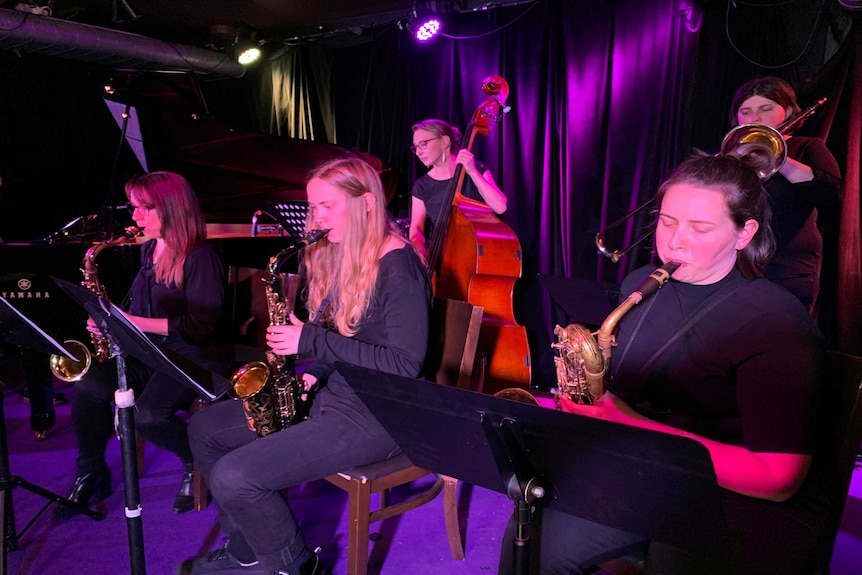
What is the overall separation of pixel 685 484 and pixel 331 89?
6162 millimetres

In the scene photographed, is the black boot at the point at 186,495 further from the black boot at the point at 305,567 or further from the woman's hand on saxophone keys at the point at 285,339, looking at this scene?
the woman's hand on saxophone keys at the point at 285,339

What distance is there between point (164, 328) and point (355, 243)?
3.91ft

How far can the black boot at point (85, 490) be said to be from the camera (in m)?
2.83

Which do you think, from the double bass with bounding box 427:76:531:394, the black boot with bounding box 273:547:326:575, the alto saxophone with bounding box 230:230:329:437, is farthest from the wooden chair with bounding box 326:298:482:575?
the double bass with bounding box 427:76:531:394

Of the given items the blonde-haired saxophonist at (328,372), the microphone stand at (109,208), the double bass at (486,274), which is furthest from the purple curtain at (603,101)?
the microphone stand at (109,208)

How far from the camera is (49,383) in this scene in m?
3.69

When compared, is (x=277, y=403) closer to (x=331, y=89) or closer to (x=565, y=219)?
(x=565, y=219)

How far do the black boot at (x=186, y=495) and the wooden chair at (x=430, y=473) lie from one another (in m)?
1.05

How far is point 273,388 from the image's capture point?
7.29 ft

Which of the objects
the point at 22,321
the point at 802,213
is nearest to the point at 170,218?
the point at 22,321

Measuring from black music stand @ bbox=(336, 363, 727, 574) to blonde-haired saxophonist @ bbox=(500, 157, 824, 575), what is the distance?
0.43 ft

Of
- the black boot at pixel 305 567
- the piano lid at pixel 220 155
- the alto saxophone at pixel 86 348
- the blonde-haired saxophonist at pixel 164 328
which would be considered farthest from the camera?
the piano lid at pixel 220 155

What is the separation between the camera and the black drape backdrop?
370 cm

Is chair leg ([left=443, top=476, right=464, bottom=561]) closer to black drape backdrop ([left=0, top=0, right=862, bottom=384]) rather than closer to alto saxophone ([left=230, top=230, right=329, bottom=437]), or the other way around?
alto saxophone ([left=230, top=230, right=329, bottom=437])
